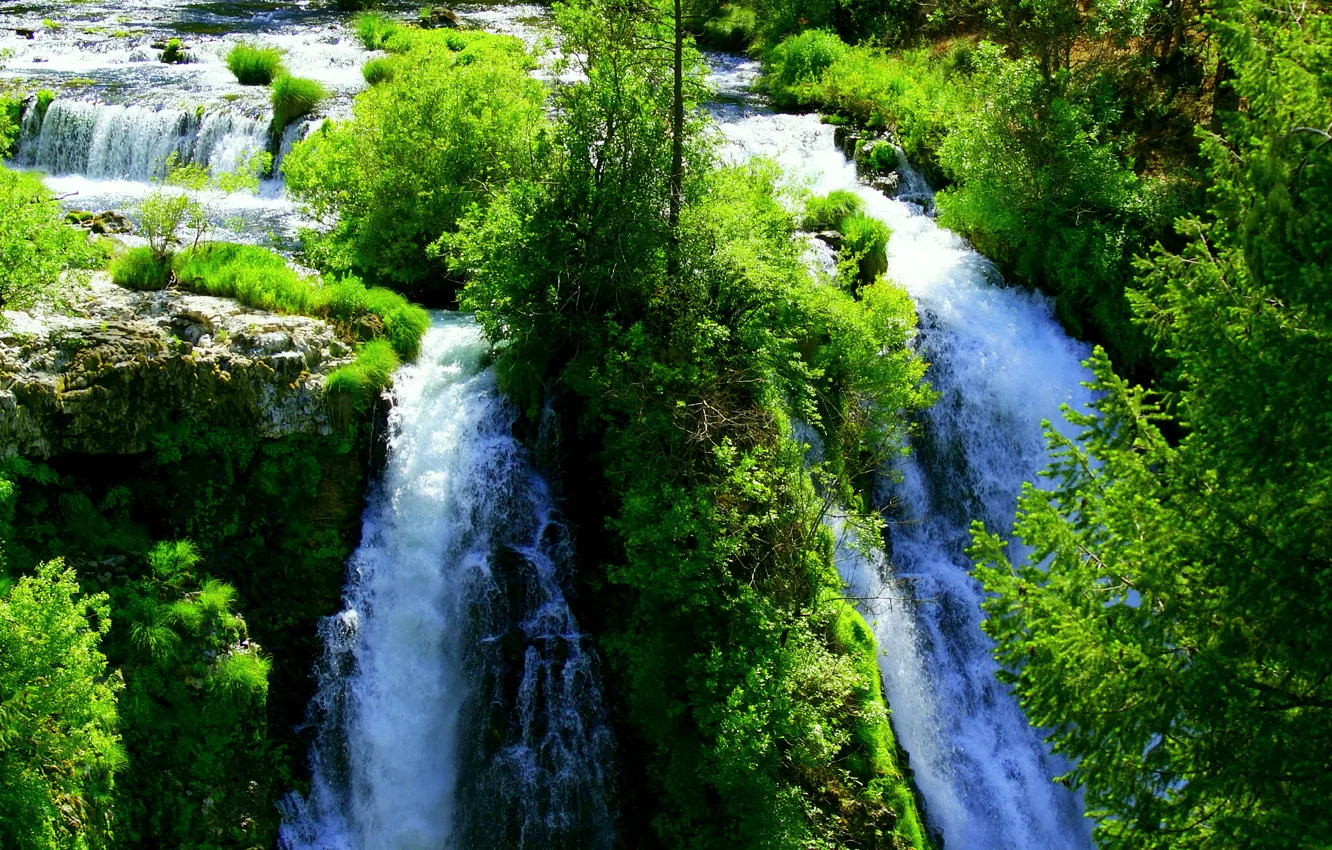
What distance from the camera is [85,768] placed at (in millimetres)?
11219

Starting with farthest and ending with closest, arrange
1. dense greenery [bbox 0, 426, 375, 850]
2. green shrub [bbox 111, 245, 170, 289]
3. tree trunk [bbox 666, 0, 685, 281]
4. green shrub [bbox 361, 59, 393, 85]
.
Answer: green shrub [bbox 361, 59, 393, 85]
green shrub [bbox 111, 245, 170, 289]
tree trunk [bbox 666, 0, 685, 281]
dense greenery [bbox 0, 426, 375, 850]

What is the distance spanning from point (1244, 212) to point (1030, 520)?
296cm

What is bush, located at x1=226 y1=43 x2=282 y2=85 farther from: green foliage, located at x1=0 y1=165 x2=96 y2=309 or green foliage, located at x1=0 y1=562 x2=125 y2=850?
green foliage, located at x1=0 y1=562 x2=125 y2=850

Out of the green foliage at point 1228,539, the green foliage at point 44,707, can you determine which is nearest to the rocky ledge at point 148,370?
the green foliage at point 44,707

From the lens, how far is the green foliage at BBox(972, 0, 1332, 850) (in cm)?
736

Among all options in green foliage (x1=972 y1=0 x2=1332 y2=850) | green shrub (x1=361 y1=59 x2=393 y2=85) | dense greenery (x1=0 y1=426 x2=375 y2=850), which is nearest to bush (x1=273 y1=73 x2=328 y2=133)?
green shrub (x1=361 y1=59 x2=393 y2=85)

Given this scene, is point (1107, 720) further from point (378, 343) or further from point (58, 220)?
point (58, 220)

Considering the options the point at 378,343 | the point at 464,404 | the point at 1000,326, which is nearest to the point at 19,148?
the point at 378,343

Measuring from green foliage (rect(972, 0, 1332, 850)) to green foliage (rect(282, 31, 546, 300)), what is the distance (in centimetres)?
1152

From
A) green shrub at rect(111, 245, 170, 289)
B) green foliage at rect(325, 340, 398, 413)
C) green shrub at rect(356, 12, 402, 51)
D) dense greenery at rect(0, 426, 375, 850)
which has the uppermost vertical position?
green shrub at rect(356, 12, 402, 51)

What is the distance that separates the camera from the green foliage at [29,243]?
12539 mm

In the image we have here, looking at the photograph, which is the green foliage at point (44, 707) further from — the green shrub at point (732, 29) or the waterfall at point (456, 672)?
the green shrub at point (732, 29)

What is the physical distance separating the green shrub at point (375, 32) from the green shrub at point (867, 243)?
685 inches

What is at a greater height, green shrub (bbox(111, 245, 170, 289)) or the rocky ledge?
green shrub (bbox(111, 245, 170, 289))
